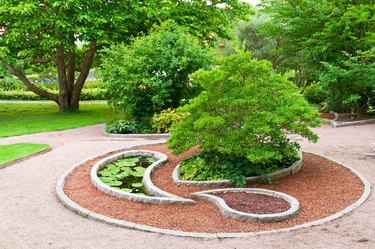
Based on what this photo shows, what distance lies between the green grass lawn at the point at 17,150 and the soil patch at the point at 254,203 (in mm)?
6484

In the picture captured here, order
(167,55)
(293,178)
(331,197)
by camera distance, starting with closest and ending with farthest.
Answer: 1. (331,197)
2. (293,178)
3. (167,55)

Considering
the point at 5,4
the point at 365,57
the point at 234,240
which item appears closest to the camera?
the point at 234,240

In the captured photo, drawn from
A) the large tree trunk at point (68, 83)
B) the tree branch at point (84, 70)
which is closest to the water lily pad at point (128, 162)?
the tree branch at point (84, 70)

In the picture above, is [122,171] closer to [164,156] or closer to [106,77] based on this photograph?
[164,156]

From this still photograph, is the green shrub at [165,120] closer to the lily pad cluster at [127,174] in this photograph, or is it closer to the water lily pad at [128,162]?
the lily pad cluster at [127,174]

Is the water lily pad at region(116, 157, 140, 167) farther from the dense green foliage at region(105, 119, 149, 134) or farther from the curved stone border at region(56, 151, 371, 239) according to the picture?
the dense green foliage at region(105, 119, 149, 134)

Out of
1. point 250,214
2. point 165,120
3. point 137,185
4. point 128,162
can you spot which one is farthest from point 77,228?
point 165,120

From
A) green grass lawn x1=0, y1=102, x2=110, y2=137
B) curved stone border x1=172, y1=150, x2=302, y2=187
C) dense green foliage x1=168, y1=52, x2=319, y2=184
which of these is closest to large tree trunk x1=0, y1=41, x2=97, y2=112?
green grass lawn x1=0, y1=102, x2=110, y2=137

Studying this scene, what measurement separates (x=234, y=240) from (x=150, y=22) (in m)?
17.0

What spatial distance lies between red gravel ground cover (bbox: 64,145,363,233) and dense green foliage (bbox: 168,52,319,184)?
80 centimetres

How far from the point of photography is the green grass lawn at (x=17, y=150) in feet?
37.7

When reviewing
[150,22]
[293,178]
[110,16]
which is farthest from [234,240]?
[150,22]

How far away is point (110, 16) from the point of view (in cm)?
1930

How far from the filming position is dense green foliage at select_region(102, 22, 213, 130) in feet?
50.9
